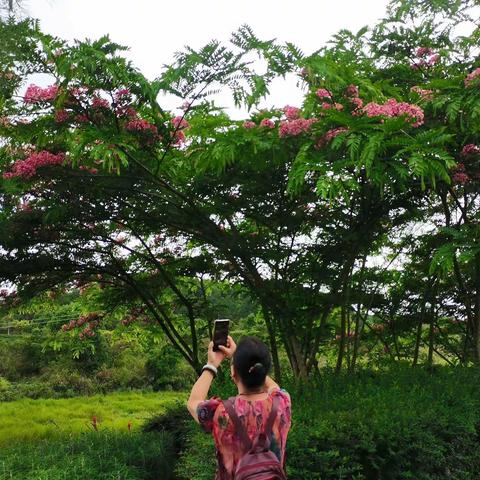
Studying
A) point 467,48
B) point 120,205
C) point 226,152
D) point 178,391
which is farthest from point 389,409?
point 178,391

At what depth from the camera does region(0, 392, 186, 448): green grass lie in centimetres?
1362

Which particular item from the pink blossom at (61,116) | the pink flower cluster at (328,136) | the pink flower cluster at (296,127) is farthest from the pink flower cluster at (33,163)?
the pink flower cluster at (328,136)

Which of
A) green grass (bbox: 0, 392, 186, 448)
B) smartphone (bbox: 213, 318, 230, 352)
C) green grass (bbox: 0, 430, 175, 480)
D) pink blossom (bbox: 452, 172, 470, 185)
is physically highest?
pink blossom (bbox: 452, 172, 470, 185)

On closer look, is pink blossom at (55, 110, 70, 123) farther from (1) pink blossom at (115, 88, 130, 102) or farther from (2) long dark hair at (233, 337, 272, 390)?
(2) long dark hair at (233, 337, 272, 390)

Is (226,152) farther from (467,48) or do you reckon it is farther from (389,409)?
(467,48)

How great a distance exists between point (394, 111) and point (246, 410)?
10.1 ft

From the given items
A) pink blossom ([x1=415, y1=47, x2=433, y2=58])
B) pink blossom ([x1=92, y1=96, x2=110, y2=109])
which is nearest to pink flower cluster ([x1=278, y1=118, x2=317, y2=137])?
pink blossom ([x1=92, y1=96, x2=110, y2=109])

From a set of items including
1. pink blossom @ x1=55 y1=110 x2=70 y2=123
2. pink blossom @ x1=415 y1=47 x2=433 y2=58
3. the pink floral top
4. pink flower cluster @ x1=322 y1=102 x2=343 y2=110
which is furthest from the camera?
pink blossom @ x1=415 y1=47 x2=433 y2=58

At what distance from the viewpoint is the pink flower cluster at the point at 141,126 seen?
5035 mm

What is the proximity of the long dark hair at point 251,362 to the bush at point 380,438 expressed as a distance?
1.63m

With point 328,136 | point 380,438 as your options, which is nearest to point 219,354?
point 380,438

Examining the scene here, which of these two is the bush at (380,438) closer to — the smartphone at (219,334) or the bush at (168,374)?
the smartphone at (219,334)

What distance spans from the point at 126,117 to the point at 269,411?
11.4 ft

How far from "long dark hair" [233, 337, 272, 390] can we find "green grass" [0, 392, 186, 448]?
11419 millimetres
